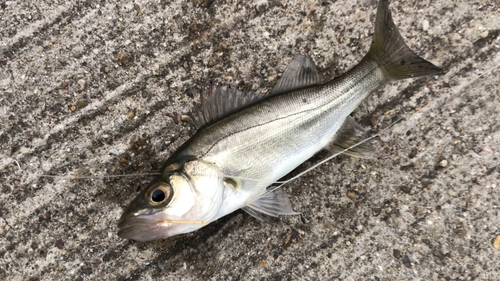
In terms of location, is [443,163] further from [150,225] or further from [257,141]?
[150,225]

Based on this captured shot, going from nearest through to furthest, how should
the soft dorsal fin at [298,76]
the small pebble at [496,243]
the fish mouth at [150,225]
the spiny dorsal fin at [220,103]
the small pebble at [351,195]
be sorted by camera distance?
the fish mouth at [150,225] < the spiny dorsal fin at [220,103] < the soft dorsal fin at [298,76] < the small pebble at [496,243] < the small pebble at [351,195]

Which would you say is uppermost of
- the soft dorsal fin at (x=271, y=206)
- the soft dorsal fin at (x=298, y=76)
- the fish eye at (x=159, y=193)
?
the soft dorsal fin at (x=298, y=76)

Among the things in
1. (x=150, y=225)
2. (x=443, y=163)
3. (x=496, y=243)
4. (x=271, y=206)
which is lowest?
(x=496, y=243)

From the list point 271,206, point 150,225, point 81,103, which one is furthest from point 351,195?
point 81,103

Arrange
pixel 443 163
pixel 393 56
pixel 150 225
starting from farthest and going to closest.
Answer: pixel 443 163 → pixel 393 56 → pixel 150 225

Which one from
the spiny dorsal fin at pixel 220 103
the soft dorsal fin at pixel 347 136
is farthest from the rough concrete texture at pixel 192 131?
the spiny dorsal fin at pixel 220 103

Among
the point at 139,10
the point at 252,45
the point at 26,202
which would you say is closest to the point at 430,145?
the point at 252,45

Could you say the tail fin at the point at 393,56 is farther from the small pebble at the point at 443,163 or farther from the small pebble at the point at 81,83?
the small pebble at the point at 81,83

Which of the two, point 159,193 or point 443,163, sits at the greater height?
point 159,193

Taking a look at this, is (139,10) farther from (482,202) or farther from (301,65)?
(482,202)
